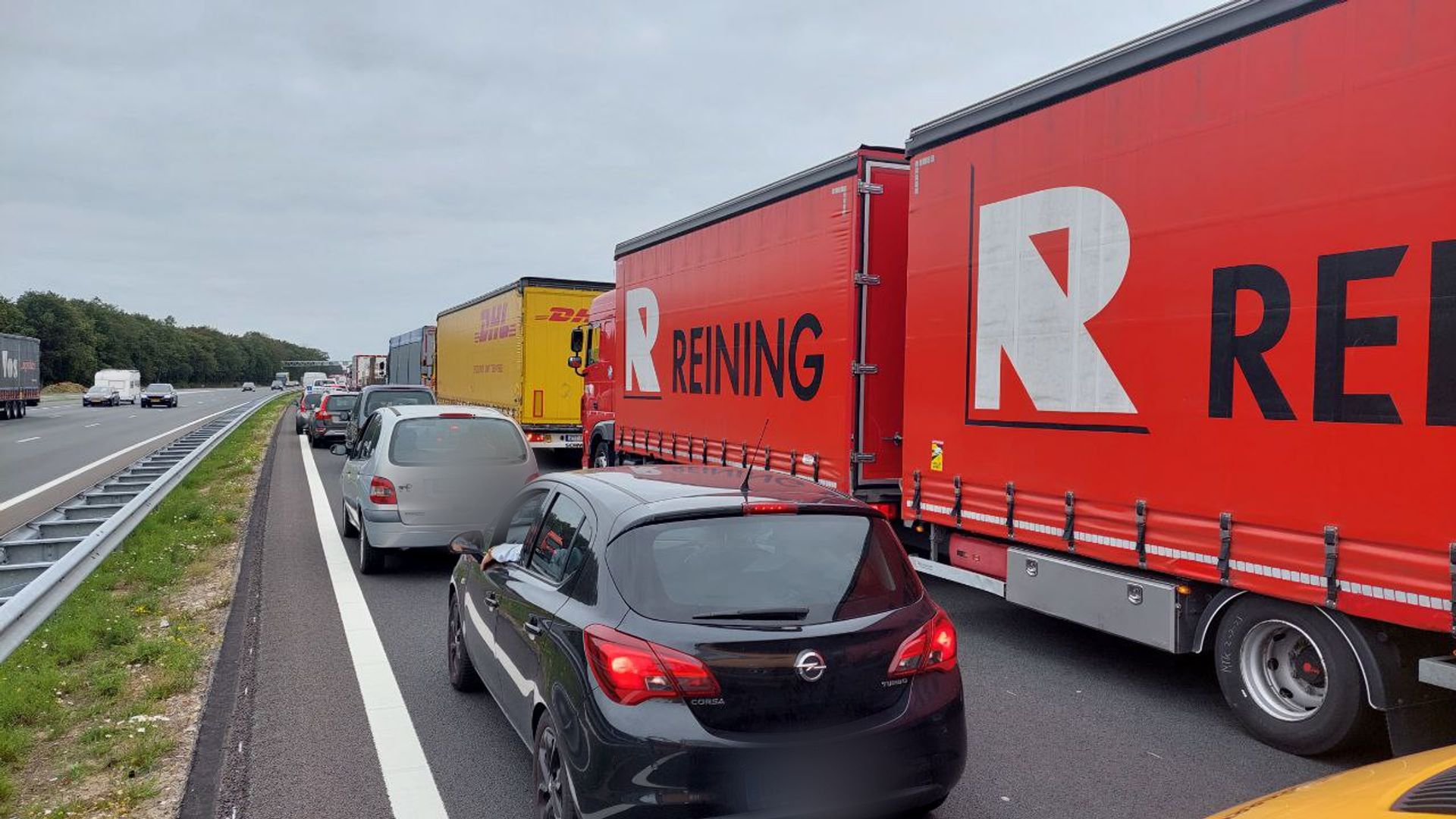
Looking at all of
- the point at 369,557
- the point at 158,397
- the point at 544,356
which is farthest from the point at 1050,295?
the point at 158,397

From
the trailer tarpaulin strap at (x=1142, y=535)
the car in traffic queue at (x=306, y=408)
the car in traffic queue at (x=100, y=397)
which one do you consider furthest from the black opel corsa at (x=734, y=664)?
the car in traffic queue at (x=100, y=397)

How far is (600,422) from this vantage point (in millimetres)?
15625

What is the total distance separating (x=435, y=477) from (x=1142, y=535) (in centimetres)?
628

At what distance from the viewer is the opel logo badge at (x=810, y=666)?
11.1 ft

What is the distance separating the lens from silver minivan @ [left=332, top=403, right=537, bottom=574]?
9.21 metres

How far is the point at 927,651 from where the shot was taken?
370 cm

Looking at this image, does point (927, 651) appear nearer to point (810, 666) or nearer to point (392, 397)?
point (810, 666)

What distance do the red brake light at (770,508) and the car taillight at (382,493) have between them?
616cm

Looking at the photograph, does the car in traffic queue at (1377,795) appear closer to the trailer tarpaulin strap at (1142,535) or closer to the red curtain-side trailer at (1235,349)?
the red curtain-side trailer at (1235,349)

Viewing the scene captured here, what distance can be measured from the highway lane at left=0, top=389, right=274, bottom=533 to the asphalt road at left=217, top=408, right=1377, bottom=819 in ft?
28.1

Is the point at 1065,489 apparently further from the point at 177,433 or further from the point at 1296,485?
the point at 177,433

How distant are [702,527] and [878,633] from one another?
0.76 m

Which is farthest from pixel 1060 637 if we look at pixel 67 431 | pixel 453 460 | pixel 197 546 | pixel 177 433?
pixel 67 431

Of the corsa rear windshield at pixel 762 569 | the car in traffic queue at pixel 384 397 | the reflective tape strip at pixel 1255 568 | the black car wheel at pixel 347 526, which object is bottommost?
the black car wheel at pixel 347 526
